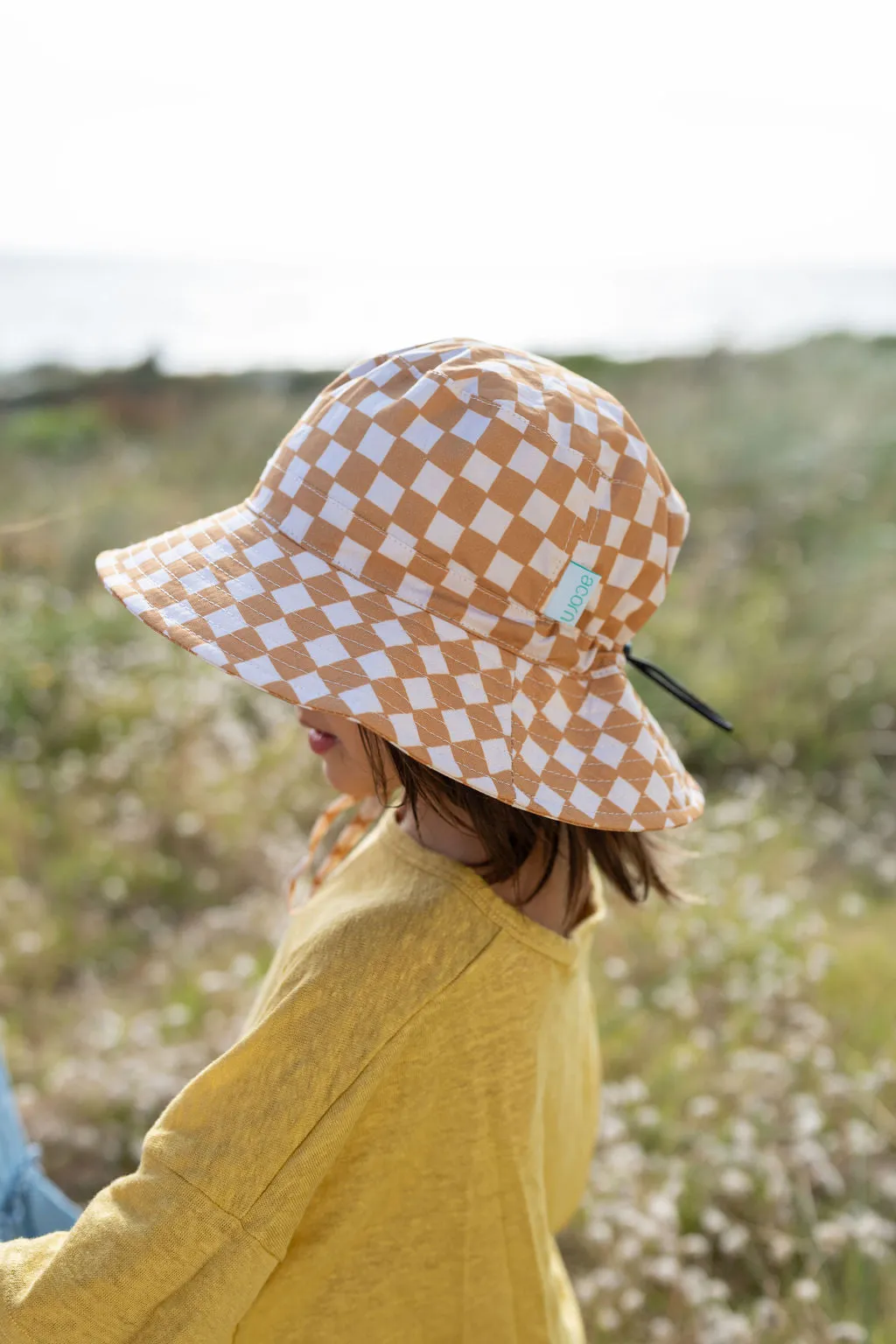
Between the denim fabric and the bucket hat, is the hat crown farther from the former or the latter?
the denim fabric

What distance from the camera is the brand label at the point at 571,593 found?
121cm

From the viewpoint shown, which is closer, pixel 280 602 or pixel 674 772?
pixel 280 602

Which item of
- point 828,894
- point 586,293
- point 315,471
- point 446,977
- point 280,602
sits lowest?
point 586,293

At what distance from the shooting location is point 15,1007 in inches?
114

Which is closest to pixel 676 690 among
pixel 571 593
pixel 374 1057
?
pixel 571 593

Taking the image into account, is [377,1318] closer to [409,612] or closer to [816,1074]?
[409,612]

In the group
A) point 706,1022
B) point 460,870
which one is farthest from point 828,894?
point 460,870

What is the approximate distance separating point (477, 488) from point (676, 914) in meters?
2.27

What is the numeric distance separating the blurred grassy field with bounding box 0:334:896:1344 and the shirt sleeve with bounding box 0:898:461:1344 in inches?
51.9

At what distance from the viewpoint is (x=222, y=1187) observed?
995 mm

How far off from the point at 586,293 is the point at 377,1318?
15049 mm

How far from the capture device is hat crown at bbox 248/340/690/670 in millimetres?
1144

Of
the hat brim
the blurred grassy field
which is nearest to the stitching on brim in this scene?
the hat brim

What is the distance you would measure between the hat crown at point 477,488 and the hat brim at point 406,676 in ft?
0.11
